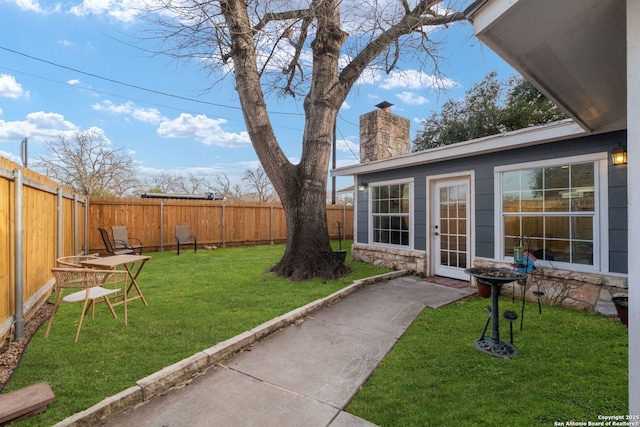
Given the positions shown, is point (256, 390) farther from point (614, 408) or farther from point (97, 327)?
point (614, 408)

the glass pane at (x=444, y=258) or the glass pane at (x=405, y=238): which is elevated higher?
the glass pane at (x=405, y=238)

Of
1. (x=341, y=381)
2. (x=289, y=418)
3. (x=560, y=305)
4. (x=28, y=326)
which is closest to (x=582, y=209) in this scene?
(x=560, y=305)

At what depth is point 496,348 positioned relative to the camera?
2816 millimetres

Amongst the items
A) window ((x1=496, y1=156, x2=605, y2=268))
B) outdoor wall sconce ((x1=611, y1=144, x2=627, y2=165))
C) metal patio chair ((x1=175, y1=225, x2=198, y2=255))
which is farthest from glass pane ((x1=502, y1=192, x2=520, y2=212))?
metal patio chair ((x1=175, y1=225, x2=198, y2=255))

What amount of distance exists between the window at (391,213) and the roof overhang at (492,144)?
0.48m

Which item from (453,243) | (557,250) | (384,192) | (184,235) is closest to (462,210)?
(453,243)

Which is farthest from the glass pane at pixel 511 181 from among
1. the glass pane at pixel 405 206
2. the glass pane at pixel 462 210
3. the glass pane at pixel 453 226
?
the glass pane at pixel 405 206

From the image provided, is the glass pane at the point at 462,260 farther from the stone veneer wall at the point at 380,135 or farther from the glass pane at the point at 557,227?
the stone veneer wall at the point at 380,135

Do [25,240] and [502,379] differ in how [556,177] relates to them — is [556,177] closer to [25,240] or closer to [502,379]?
[502,379]

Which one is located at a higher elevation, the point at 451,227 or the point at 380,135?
the point at 380,135

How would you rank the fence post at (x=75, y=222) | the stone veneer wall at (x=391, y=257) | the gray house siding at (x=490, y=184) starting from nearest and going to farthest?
the gray house siding at (x=490, y=184) < the stone veneer wall at (x=391, y=257) < the fence post at (x=75, y=222)

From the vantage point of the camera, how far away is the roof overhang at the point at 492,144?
3.96 metres

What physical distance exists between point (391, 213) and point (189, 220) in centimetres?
672

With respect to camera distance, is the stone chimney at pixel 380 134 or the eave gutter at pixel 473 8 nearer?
the eave gutter at pixel 473 8
